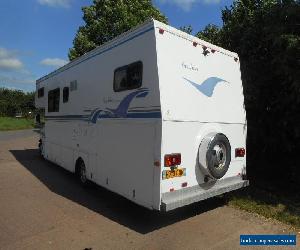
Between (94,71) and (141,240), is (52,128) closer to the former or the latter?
(94,71)

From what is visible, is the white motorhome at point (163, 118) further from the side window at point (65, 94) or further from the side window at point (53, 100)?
the side window at point (53, 100)

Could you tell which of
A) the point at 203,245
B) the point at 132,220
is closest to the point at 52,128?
the point at 132,220

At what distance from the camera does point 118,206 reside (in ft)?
26.4

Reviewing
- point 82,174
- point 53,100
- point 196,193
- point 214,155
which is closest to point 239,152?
point 214,155

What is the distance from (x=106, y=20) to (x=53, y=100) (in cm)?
1510

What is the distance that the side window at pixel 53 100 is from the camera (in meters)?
11.6

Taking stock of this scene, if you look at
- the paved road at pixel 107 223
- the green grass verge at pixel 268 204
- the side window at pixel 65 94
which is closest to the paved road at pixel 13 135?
the side window at pixel 65 94

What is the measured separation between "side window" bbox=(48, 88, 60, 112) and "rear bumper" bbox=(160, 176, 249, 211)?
619 cm

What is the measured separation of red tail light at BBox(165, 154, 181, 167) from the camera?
6.30 meters

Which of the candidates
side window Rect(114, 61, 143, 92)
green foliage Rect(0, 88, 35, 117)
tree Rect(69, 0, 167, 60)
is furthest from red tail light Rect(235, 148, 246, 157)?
green foliage Rect(0, 88, 35, 117)

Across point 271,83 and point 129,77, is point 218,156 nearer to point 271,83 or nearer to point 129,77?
point 129,77

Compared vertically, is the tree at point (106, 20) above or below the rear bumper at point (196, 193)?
above

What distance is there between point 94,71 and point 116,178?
2.70 metres

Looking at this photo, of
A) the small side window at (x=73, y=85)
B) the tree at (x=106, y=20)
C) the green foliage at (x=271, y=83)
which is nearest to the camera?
the green foliage at (x=271, y=83)
